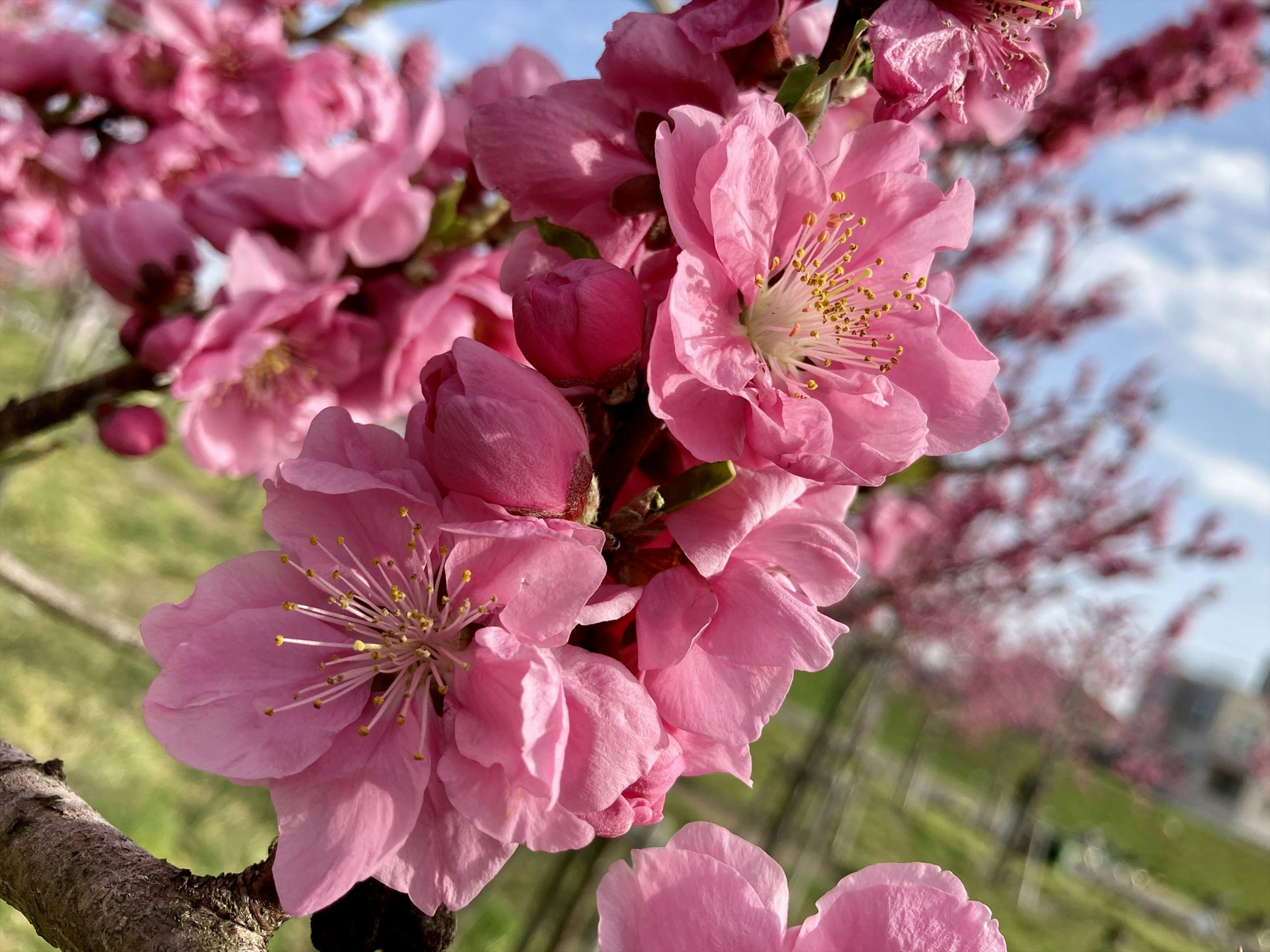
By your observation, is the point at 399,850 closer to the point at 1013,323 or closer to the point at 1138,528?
the point at 1013,323

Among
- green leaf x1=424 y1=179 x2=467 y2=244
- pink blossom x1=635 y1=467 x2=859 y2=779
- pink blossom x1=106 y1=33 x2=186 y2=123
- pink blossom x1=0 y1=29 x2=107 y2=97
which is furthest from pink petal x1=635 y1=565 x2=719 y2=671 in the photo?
pink blossom x1=0 y1=29 x2=107 y2=97

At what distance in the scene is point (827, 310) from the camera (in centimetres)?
81

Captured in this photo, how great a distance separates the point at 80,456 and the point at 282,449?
1100 cm

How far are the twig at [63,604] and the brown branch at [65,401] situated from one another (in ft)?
1.76

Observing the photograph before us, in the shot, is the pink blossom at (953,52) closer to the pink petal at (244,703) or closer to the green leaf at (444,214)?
the pink petal at (244,703)

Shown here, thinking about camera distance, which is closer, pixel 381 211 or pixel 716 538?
pixel 716 538

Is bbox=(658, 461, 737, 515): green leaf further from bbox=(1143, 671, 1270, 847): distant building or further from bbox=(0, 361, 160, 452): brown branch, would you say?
bbox=(1143, 671, 1270, 847): distant building

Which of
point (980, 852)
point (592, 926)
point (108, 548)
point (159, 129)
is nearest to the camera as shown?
point (159, 129)

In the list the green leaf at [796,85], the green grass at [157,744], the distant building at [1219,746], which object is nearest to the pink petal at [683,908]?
the green leaf at [796,85]

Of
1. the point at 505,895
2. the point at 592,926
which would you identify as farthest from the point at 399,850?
the point at 505,895

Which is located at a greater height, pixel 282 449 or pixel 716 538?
pixel 716 538

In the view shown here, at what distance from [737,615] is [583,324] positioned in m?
0.24

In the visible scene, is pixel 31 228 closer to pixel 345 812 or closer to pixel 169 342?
pixel 169 342

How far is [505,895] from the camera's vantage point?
20.3 feet
